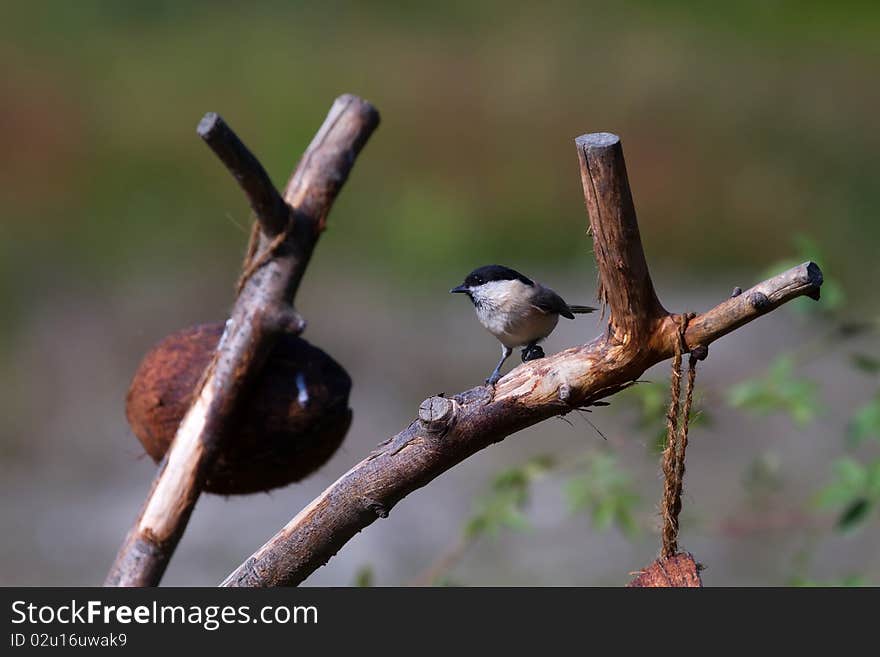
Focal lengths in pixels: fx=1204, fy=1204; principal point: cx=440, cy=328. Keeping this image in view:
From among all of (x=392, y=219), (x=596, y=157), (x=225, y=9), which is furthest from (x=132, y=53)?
(x=596, y=157)

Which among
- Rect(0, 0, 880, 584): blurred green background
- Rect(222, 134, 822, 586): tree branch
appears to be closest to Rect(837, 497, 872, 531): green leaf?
Rect(222, 134, 822, 586): tree branch

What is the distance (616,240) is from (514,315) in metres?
0.54

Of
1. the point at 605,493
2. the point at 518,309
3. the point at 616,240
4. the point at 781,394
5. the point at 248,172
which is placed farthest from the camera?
the point at 605,493

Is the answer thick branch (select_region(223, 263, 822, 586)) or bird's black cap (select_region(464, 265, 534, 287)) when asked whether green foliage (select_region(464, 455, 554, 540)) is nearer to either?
bird's black cap (select_region(464, 265, 534, 287))

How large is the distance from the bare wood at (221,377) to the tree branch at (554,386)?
0.41 m

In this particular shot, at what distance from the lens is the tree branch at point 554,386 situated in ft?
5.37

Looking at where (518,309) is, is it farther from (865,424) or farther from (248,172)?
(865,424)

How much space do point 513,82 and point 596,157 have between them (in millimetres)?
7447

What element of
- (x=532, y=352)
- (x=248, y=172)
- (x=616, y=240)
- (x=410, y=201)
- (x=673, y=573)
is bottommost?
(x=673, y=573)

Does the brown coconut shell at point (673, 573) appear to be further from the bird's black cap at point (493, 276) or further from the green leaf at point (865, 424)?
the green leaf at point (865, 424)

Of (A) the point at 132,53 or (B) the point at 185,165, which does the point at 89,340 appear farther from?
(A) the point at 132,53

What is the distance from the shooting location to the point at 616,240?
1654mm

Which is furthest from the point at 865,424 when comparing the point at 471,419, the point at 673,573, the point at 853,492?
the point at 471,419

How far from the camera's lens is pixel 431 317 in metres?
6.98
